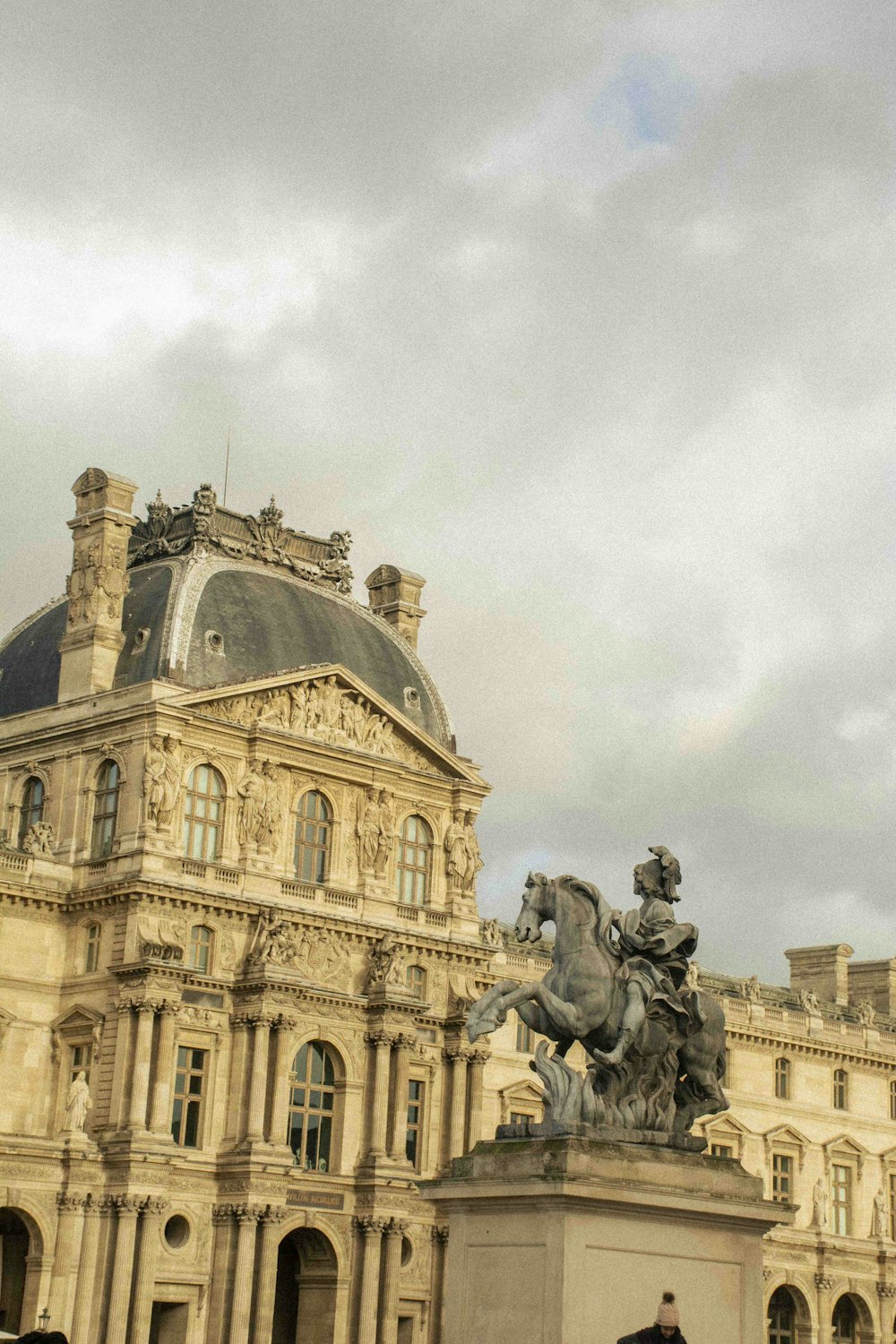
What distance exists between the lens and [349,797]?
59.7 m

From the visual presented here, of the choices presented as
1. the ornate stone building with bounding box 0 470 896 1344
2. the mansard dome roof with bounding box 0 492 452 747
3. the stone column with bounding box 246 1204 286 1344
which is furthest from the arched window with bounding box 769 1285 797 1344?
the stone column with bounding box 246 1204 286 1344

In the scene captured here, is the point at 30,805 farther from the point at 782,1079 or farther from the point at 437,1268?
the point at 782,1079

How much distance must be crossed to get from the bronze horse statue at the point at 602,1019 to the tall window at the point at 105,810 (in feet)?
114

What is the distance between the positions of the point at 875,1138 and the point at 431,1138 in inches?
965

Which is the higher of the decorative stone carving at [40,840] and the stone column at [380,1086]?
the decorative stone carving at [40,840]

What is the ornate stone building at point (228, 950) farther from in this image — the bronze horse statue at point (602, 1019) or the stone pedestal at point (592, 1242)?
the stone pedestal at point (592, 1242)

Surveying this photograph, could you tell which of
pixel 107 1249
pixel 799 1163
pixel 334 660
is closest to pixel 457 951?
pixel 334 660

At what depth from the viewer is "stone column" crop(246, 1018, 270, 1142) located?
179 ft

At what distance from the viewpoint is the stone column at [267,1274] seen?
5319 cm

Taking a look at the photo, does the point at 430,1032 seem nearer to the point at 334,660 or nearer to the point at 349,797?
the point at 349,797

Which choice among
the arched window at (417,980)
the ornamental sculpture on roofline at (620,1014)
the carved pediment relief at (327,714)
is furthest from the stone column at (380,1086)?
the ornamental sculpture on roofline at (620,1014)

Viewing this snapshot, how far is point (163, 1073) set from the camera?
53.3 m

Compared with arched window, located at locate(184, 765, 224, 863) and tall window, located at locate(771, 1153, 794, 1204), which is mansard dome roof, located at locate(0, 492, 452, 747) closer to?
arched window, located at locate(184, 765, 224, 863)

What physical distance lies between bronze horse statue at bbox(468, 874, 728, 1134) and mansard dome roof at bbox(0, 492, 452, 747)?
3535cm
